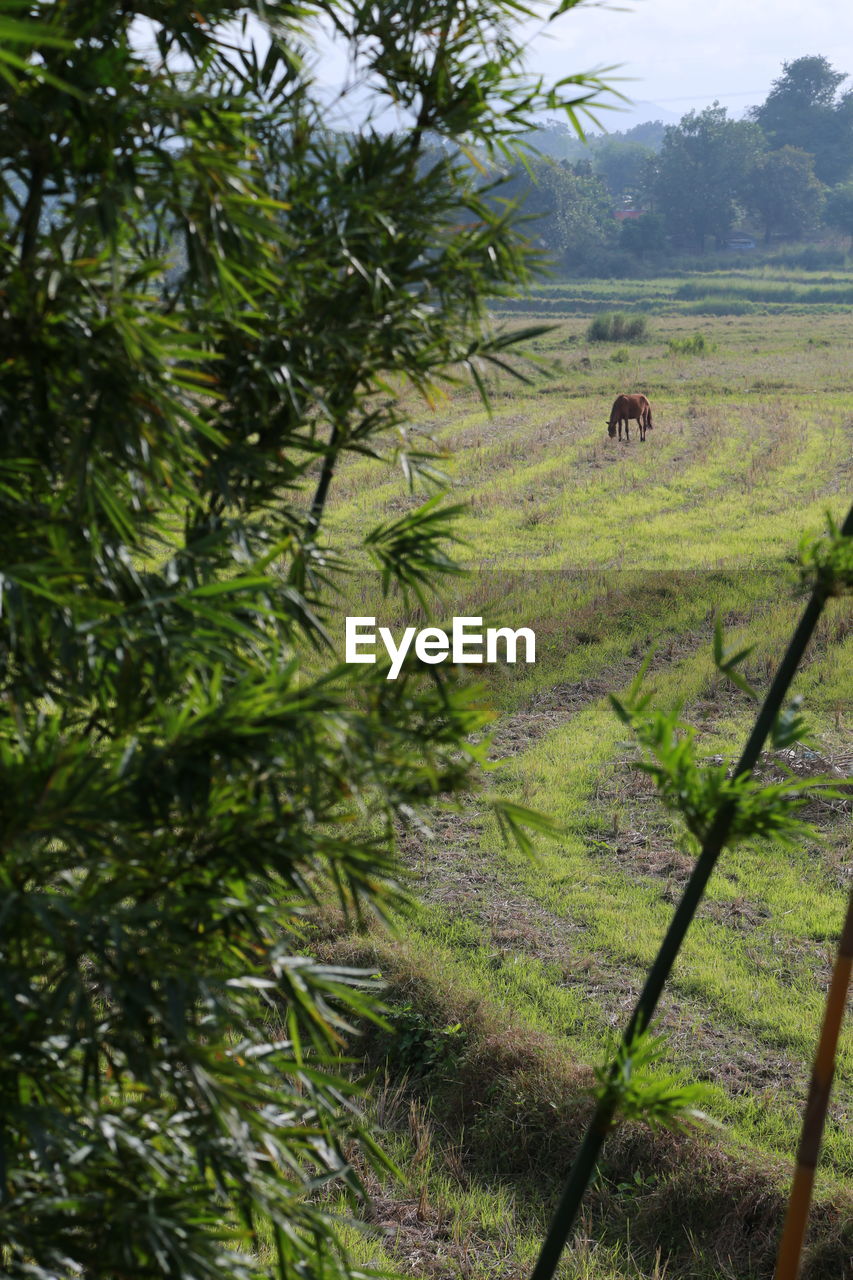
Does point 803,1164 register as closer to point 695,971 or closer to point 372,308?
point 372,308

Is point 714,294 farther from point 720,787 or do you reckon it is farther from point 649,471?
point 720,787

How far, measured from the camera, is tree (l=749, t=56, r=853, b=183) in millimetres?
76062

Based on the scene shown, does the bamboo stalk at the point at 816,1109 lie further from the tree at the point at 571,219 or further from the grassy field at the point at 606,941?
the tree at the point at 571,219

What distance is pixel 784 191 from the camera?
68.5 metres

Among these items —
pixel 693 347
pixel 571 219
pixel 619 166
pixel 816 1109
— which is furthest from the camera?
pixel 619 166

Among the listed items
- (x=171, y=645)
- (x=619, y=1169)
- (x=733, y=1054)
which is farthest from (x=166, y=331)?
(x=733, y=1054)

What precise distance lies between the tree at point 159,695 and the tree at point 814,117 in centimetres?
8299

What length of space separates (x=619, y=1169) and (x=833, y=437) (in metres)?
18.5

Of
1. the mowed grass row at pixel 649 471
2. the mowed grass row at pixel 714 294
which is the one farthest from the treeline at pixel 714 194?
the mowed grass row at pixel 649 471

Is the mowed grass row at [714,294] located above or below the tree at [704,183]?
below

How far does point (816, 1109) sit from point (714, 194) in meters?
74.9

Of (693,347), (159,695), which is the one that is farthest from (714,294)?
(159,695)

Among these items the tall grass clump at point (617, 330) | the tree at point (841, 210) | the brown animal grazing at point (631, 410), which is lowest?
the brown animal grazing at point (631, 410)

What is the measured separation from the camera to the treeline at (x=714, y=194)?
66688 millimetres
